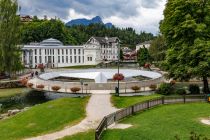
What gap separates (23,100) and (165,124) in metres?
28.0

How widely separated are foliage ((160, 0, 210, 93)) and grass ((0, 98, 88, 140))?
43.8 ft

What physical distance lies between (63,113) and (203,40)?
64.6 ft

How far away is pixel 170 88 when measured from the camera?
4231 centimetres

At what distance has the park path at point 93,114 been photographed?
2338cm

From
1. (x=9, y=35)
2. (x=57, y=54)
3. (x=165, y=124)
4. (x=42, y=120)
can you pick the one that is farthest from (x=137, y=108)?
(x=57, y=54)

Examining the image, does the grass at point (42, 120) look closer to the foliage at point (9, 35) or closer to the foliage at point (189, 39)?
the foliage at point (189, 39)

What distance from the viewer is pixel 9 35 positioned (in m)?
64.0

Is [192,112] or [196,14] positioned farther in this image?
[196,14]

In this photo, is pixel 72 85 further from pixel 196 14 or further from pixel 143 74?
pixel 143 74

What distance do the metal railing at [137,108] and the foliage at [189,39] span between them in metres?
4.40

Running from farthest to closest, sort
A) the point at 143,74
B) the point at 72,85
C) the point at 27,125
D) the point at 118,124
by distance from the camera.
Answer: the point at 143,74, the point at 72,85, the point at 27,125, the point at 118,124

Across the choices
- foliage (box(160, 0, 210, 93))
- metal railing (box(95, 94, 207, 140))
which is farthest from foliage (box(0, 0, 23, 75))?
metal railing (box(95, 94, 207, 140))

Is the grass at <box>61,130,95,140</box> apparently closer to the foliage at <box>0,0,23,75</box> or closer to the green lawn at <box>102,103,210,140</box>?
the green lawn at <box>102,103,210,140</box>

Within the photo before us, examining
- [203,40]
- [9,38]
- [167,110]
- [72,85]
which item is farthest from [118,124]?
[9,38]
